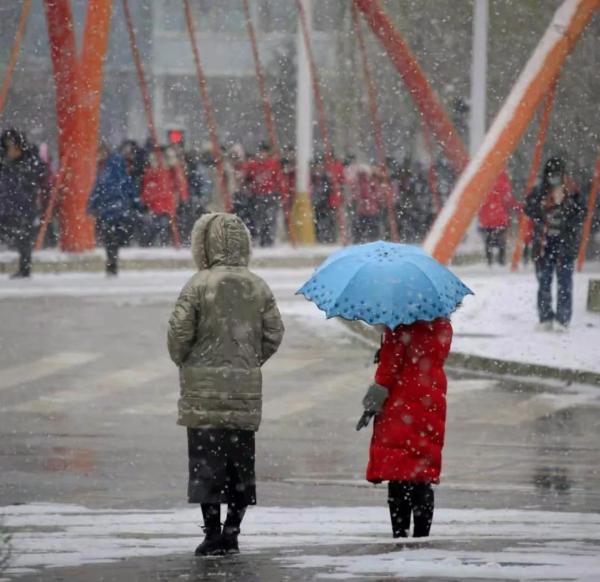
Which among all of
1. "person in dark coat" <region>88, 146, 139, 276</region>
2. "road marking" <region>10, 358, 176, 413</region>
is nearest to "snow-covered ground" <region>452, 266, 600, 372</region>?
"road marking" <region>10, 358, 176, 413</region>

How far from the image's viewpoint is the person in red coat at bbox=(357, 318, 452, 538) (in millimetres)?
8383

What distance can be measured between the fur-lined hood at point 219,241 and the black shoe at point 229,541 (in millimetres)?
1009

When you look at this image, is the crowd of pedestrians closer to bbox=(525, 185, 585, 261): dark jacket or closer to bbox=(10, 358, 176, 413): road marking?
bbox=(525, 185, 585, 261): dark jacket

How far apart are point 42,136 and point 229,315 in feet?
154

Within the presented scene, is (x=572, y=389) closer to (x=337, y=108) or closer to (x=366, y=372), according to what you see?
(x=366, y=372)

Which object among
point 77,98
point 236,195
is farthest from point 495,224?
point 77,98

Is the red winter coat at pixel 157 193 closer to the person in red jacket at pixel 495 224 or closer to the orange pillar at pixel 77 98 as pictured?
the orange pillar at pixel 77 98

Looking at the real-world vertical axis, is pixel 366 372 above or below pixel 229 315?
below

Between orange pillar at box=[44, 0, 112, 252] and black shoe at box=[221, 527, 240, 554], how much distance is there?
22491 mm

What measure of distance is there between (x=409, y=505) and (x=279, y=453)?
3744mm

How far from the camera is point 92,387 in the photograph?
15.8 metres

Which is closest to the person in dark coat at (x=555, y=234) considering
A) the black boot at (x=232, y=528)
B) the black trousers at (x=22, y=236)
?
the black trousers at (x=22, y=236)

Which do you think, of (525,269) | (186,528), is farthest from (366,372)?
(525,269)

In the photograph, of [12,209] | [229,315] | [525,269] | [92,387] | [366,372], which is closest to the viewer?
[229,315]
